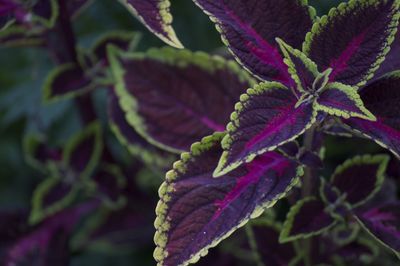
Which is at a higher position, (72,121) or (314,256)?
(314,256)

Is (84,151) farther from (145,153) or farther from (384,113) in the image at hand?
(384,113)

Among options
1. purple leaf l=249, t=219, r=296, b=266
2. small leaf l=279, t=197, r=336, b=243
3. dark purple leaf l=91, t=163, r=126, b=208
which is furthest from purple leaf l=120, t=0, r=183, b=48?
dark purple leaf l=91, t=163, r=126, b=208

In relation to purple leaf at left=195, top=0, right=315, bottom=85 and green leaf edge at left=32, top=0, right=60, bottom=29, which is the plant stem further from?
green leaf edge at left=32, top=0, right=60, bottom=29

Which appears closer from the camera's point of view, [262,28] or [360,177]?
[262,28]

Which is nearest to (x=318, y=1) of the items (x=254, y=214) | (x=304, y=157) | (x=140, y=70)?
(x=140, y=70)

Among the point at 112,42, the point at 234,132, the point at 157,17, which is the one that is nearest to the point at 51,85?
the point at 112,42

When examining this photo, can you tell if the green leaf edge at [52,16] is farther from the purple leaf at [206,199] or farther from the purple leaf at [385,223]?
the purple leaf at [385,223]

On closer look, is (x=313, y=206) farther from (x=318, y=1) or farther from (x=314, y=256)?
(x=318, y=1)
